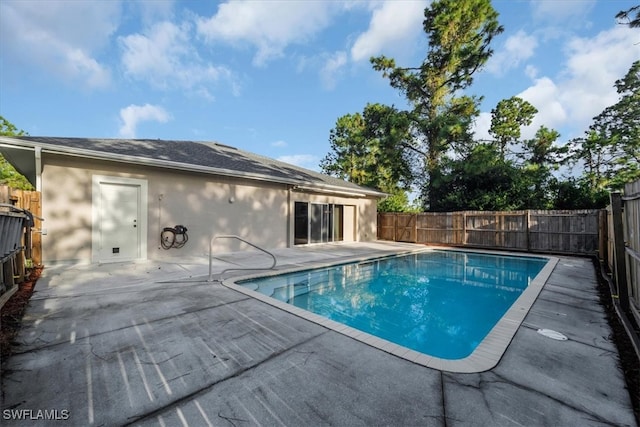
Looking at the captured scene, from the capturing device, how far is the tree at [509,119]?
1706 cm

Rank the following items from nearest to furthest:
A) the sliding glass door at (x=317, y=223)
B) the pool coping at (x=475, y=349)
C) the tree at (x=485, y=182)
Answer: the pool coping at (x=475, y=349) → the sliding glass door at (x=317, y=223) → the tree at (x=485, y=182)

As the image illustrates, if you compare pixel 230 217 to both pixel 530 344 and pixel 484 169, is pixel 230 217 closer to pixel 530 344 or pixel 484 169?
pixel 530 344

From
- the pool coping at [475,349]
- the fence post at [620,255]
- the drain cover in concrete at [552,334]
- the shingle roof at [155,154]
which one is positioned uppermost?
the shingle roof at [155,154]

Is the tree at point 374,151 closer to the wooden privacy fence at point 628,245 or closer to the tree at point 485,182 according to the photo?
the tree at point 485,182

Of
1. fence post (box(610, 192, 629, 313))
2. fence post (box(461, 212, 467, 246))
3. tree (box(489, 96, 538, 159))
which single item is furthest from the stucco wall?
tree (box(489, 96, 538, 159))

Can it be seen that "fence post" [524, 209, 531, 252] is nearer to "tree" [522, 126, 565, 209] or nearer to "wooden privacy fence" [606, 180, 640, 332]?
"tree" [522, 126, 565, 209]

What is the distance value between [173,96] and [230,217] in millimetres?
10294

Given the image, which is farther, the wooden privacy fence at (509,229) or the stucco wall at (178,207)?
the wooden privacy fence at (509,229)

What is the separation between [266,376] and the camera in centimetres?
235

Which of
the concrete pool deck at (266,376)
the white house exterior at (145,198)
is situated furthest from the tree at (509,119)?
the concrete pool deck at (266,376)

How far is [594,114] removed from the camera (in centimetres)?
1797

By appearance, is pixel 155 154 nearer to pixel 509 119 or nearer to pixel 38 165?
pixel 38 165

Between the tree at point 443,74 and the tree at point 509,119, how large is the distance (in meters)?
2.58

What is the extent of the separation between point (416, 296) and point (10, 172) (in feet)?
113
